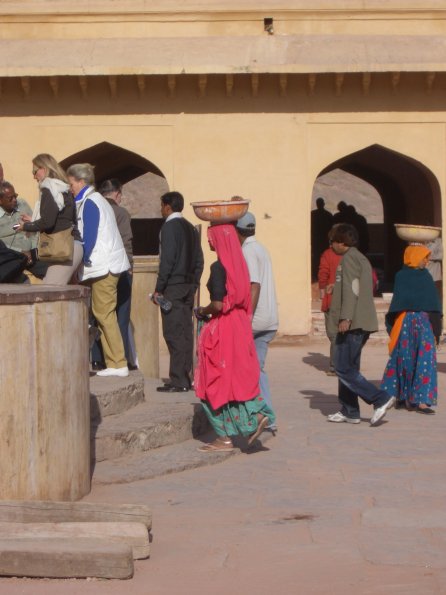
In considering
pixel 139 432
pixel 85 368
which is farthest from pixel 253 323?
pixel 85 368

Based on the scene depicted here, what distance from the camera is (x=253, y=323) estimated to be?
325 inches

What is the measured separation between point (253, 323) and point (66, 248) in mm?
1360

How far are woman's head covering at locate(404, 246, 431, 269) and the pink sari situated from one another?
274 cm

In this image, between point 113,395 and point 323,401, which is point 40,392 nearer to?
point 113,395

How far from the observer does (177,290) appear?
921 centimetres

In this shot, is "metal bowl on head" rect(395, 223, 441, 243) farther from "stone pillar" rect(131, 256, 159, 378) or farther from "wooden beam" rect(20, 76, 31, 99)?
"wooden beam" rect(20, 76, 31, 99)

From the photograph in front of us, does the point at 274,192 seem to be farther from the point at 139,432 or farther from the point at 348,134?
the point at 139,432

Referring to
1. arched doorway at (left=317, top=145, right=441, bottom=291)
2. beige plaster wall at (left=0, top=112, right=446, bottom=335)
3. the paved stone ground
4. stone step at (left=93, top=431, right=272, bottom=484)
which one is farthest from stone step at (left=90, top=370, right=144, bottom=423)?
arched doorway at (left=317, top=145, right=441, bottom=291)

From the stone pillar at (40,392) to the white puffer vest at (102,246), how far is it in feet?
7.05

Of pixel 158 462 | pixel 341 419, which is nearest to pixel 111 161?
pixel 341 419

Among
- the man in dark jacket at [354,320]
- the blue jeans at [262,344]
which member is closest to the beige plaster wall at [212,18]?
the man in dark jacket at [354,320]

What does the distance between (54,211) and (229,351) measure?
1478 millimetres

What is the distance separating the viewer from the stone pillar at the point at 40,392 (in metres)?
5.90

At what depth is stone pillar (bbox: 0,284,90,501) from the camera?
590 cm
